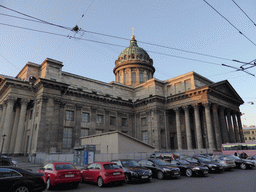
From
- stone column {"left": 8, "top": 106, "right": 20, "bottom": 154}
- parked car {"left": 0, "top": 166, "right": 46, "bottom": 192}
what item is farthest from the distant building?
parked car {"left": 0, "top": 166, "right": 46, "bottom": 192}

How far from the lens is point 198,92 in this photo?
117 feet

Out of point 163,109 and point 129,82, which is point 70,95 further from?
point 129,82

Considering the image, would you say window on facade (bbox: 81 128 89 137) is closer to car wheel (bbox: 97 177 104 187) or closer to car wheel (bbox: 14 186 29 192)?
car wheel (bbox: 97 177 104 187)

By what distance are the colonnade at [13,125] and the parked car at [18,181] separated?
24647mm

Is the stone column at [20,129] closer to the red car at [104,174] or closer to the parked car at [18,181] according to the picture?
the red car at [104,174]

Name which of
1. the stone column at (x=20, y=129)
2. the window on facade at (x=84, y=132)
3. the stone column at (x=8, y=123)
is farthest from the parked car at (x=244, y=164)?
the stone column at (x=8, y=123)

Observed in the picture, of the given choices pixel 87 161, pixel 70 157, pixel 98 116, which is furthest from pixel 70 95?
pixel 87 161

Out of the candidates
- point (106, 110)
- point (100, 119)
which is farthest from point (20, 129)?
point (106, 110)

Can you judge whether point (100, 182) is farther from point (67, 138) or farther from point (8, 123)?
point (8, 123)

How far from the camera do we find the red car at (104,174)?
1096 centimetres

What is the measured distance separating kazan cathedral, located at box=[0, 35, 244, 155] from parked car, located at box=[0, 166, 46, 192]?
2122 centimetres

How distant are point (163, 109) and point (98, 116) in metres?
13.4

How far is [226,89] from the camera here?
41.1m

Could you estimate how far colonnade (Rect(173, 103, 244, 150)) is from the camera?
3397 cm
